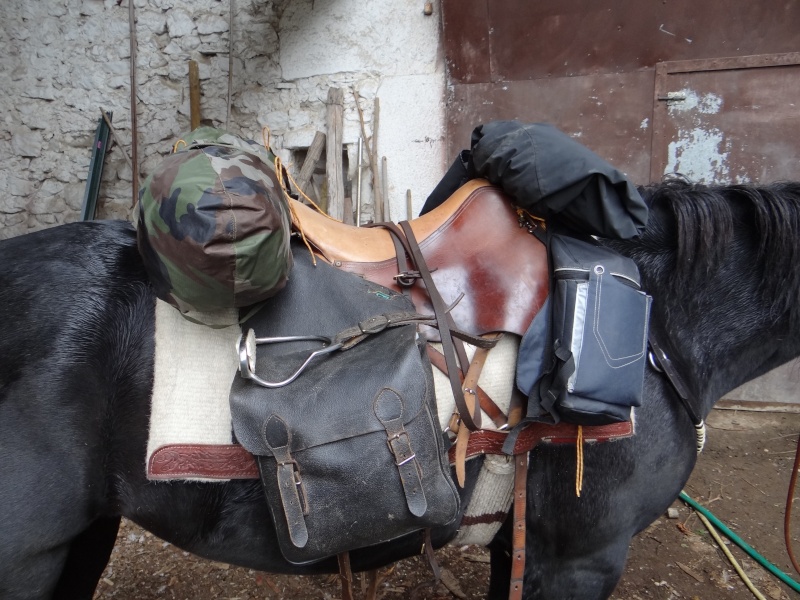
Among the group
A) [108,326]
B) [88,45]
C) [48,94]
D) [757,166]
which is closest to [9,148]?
[48,94]

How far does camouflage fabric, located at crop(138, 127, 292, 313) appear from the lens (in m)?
0.95

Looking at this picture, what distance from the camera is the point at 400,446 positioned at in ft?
3.38

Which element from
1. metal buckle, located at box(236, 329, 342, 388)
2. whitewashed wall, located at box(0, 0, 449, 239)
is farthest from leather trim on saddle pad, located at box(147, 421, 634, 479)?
whitewashed wall, located at box(0, 0, 449, 239)

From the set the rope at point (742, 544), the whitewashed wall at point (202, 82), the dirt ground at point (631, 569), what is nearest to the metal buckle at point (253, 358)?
the dirt ground at point (631, 569)

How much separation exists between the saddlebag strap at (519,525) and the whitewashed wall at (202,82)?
2798 millimetres

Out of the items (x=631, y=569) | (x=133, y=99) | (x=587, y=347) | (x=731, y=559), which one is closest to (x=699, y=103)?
(x=731, y=559)

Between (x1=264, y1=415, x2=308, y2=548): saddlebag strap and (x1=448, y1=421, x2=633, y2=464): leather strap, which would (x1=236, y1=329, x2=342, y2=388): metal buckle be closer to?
(x1=264, y1=415, x2=308, y2=548): saddlebag strap

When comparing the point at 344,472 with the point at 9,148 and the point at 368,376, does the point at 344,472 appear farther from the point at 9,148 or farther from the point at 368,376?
the point at 9,148

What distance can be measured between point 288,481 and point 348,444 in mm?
143

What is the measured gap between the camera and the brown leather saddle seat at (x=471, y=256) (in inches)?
48.4

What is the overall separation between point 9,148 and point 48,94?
0.59 metres

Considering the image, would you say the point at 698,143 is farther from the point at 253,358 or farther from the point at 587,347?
the point at 253,358

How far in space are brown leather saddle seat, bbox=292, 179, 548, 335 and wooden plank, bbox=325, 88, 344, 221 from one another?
251 cm

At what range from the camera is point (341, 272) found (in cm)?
121
